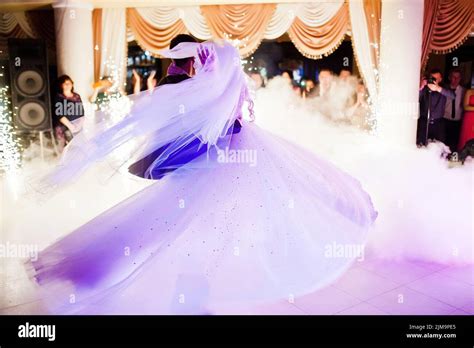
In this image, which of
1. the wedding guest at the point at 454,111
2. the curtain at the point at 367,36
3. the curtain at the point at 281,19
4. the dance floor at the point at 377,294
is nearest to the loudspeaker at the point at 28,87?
the curtain at the point at 281,19

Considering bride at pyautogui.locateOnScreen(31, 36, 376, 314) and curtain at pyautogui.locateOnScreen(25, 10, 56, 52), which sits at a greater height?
curtain at pyautogui.locateOnScreen(25, 10, 56, 52)

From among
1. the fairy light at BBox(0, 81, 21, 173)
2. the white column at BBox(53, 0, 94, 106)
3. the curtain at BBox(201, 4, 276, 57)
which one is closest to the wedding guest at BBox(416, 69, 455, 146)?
the curtain at BBox(201, 4, 276, 57)

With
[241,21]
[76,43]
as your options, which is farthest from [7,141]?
[241,21]

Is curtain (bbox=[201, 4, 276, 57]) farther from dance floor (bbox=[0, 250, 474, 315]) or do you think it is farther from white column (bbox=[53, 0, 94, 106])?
dance floor (bbox=[0, 250, 474, 315])

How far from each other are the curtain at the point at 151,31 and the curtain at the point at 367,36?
2.37m

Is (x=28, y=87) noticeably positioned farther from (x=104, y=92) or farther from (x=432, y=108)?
(x=432, y=108)

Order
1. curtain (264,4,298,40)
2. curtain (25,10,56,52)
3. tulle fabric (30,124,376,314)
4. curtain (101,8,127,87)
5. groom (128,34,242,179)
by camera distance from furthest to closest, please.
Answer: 1. curtain (25,10,56,52)
2. curtain (101,8,127,87)
3. curtain (264,4,298,40)
4. groom (128,34,242,179)
5. tulle fabric (30,124,376,314)

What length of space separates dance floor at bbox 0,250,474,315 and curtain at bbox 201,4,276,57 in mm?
4347

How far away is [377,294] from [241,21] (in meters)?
4.91

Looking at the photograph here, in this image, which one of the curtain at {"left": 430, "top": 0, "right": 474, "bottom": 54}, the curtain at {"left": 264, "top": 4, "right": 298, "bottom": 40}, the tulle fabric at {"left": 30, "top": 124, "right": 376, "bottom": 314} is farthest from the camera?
the curtain at {"left": 264, "top": 4, "right": 298, "bottom": 40}

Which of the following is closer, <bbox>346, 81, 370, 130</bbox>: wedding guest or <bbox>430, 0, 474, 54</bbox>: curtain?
<bbox>430, 0, 474, 54</bbox>: curtain

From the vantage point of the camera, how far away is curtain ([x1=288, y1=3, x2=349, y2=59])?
6.40 m

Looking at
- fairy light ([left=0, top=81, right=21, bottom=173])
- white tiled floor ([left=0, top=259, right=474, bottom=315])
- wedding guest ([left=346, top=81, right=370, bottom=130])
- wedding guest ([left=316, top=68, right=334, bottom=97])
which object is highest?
wedding guest ([left=316, top=68, right=334, bottom=97])

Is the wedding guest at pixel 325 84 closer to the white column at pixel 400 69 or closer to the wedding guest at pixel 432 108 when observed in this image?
the white column at pixel 400 69
